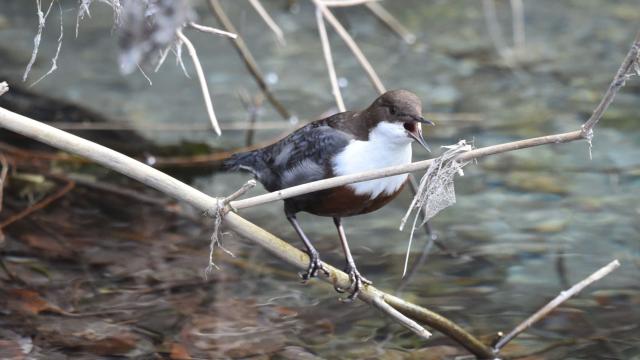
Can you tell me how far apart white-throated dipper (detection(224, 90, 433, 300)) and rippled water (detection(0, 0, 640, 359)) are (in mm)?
682

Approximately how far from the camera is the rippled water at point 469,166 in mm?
4211

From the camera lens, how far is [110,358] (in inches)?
151

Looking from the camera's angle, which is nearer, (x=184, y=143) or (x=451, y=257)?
(x=451, y=257)

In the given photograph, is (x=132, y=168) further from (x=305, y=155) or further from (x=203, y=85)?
(x=305, y=155)

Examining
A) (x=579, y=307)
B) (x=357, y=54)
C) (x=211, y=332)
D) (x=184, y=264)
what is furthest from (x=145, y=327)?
(x=579, y=307)

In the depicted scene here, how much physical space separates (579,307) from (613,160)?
185cm

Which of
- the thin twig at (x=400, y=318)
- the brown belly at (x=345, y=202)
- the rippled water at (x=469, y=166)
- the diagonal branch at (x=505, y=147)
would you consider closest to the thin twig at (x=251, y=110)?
the rippled water at (x=469, y=166)

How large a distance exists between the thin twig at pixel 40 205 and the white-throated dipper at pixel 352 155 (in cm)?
178

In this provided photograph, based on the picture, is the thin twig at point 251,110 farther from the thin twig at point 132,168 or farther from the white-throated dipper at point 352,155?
the thin twig at point 132,168

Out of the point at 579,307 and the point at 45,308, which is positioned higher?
the point at 579,307

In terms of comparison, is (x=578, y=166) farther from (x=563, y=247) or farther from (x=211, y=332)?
(x=211, y=332)

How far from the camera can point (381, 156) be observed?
3.41m

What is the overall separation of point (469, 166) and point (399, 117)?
2.75 meters

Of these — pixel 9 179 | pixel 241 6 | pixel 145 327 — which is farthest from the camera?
pixel 241 6
